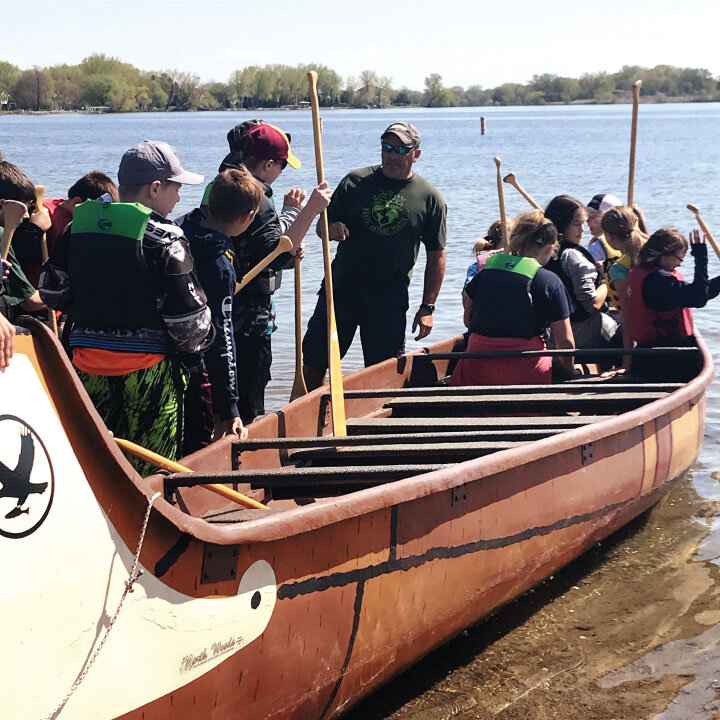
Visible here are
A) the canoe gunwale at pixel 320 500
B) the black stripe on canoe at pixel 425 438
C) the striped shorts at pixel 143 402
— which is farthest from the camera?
the black stripe on canoe at pixel 425 438

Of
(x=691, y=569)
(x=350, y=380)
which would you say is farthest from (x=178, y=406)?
(x=691, y=569)

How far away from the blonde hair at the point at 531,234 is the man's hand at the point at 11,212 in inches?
104

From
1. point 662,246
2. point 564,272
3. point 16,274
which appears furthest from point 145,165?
point 662,246

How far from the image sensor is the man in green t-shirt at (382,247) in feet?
22.3

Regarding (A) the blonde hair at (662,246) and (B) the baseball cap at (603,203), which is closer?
(A) the blonde hair at (662,246)

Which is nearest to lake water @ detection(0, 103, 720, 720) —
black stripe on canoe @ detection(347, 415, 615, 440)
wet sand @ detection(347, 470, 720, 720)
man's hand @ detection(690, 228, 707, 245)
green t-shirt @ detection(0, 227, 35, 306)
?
wet sand @ detection(347, 470, 720, 720)

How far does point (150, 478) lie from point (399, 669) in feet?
4.21

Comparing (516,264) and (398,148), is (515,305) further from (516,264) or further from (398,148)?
(398,148)

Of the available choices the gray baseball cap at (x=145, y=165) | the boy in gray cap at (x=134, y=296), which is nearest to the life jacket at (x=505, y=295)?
the boy in gray cap at (x=134, y=296)

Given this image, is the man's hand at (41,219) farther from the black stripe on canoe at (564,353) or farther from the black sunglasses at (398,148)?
the black stripe on canoe at (564,353)

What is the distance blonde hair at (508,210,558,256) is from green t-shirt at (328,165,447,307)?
2.72ft

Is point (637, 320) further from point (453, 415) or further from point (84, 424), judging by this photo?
point (84, 424)

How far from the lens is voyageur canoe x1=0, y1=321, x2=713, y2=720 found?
311 centimetres

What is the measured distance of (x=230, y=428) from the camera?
5.24 metres
